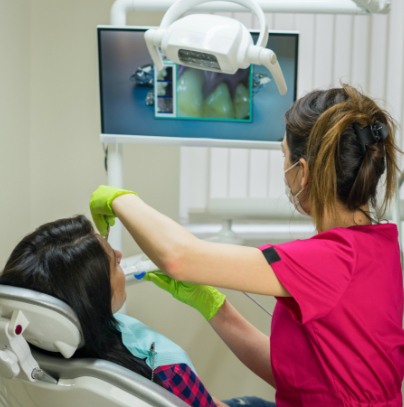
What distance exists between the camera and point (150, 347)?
1.46 m

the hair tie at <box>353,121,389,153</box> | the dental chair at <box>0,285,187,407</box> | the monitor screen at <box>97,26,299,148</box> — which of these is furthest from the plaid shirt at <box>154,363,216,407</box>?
the monitor screen at <box>97,26,299,148</box>

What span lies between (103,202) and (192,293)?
42 cm

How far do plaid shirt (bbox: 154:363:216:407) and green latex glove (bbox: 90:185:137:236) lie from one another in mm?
346

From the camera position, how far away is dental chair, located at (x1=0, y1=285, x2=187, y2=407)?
3.38 feet

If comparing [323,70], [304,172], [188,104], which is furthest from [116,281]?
[323,70]

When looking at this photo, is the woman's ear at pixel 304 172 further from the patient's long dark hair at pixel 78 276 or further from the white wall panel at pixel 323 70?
the white wall panel at pixel 323 70

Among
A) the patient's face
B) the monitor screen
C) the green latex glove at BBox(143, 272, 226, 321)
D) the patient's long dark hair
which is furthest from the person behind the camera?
the monitor screen

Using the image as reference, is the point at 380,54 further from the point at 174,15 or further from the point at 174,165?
the point at 174,15

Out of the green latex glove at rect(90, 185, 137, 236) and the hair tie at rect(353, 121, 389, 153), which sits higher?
the hair tie at rect(353, 121, 389, 153)

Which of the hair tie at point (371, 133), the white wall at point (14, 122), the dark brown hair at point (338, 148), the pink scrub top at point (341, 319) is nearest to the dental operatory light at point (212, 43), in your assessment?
the dark brown hair at point (338, 148)

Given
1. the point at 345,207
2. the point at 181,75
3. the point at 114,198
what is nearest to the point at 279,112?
the point at 181,75

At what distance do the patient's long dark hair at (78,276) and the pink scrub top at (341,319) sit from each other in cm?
31

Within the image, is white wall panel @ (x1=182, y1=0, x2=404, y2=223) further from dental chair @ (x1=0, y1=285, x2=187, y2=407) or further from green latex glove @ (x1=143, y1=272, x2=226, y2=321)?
dental chair @ (x1=0, y1=285, x2=187, y2=407)

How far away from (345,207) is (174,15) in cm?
58
